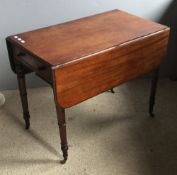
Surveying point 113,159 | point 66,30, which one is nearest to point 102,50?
point 66,30

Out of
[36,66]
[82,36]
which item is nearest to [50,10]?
[82,36]

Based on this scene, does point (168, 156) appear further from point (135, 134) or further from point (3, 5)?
point (3, 5)

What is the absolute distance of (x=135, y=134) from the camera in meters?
1.80

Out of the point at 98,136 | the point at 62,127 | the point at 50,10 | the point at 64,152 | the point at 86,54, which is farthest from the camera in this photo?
the point at 50,10

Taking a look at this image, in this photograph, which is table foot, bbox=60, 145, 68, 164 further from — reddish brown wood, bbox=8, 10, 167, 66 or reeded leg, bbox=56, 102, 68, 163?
reddish brown wood, bbox=8, 10, 167, 66

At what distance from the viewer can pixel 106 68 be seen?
4.56 feet

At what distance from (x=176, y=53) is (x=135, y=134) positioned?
0.78 m

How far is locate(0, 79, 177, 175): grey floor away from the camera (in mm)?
1591

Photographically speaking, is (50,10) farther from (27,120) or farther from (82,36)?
(27,120)

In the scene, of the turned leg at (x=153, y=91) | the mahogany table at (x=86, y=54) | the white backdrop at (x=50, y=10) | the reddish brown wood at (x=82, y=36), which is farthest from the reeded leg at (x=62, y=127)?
the white backdrop at (x=50, y=10)

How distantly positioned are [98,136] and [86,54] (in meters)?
0.66

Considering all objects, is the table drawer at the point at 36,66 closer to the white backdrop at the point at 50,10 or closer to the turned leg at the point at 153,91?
the white backdrop at the point at 50,10

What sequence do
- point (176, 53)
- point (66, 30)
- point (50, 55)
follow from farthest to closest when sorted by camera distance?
point (176, 53) → point (66, 30) → point (50, 55)

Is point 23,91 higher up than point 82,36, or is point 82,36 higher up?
point 82,36
